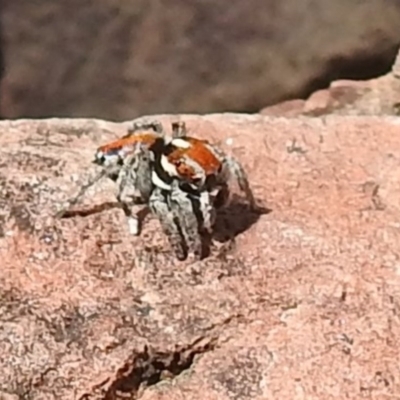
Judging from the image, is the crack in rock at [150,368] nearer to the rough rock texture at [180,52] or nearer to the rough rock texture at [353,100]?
the rough rock texture at [353,100]

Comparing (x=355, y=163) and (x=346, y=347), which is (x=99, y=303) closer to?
(x=346, y=347)

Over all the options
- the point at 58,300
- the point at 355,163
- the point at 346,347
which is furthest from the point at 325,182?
the point at 58,300

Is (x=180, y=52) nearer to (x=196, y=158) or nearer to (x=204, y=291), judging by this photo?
(x=196, y=158)

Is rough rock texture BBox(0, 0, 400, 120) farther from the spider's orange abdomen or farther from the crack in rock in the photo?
the crack in rock

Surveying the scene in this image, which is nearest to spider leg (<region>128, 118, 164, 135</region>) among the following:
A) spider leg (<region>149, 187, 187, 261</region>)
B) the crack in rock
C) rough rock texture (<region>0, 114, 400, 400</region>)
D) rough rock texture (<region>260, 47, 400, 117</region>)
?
rough rock texture (<region>0, 114, 400, 400</region>)

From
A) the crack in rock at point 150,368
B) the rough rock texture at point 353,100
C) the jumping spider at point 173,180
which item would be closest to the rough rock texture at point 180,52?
the rough rock texture at point 353,100

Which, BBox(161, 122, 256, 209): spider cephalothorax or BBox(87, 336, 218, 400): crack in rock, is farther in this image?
BBox(161, 122, 256, 209): spider cephalothorax
